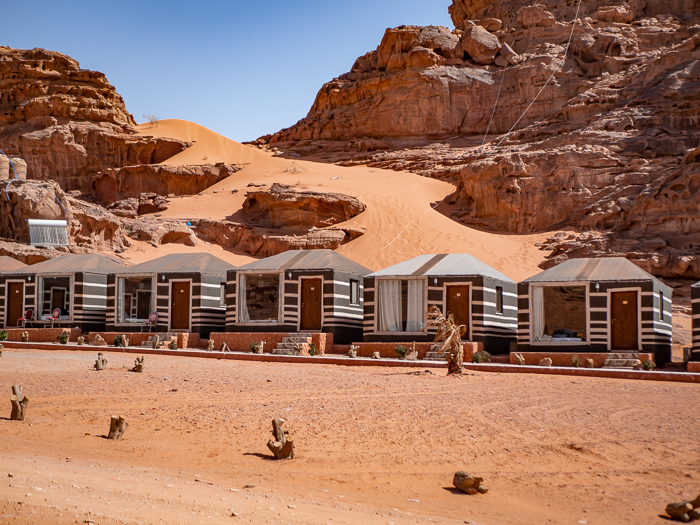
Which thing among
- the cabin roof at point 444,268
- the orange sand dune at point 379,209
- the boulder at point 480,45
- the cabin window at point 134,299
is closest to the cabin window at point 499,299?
the cabin roof at point 444,268

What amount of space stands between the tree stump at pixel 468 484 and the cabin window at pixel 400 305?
14842mm

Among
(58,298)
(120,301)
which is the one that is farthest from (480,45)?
(120,301)

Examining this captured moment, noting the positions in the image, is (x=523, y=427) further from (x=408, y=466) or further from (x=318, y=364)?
(x=318, y=364)

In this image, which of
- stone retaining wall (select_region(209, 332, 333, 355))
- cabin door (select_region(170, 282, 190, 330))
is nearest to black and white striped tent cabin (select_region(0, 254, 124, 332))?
cabin door (select_region(170, 282, 190, 330))

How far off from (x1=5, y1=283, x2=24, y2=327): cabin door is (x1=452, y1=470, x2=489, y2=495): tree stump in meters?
23.8

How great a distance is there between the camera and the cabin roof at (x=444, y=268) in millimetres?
23156

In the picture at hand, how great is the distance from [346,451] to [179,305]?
17.7 m

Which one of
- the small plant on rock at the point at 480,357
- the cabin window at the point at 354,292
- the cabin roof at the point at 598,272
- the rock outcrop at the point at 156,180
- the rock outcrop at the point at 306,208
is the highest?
the rock outcrop at the point at 156,180

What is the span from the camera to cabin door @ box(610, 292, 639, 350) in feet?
68.7

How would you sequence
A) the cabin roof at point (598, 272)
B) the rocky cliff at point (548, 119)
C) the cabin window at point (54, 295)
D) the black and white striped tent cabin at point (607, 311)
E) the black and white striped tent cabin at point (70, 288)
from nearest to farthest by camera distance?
the black and white striped tent cabin at point (607, 311), the cabin roof at point (598, 272), the black and white striped tent cabin at point (70, 288), the cabin window at point (54, 295), the rocky cliff at point (548, 119)

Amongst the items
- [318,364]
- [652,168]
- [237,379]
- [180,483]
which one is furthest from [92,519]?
[652,168]

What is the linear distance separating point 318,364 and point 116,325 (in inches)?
414

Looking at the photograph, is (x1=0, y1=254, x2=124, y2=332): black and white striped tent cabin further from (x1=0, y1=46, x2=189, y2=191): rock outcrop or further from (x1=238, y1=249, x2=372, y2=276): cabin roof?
(x1=0, y1=46, x2=189, y2=191): rock outcrop

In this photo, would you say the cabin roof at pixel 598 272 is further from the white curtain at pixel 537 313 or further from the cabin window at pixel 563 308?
the cabin window at pixel 563 308
